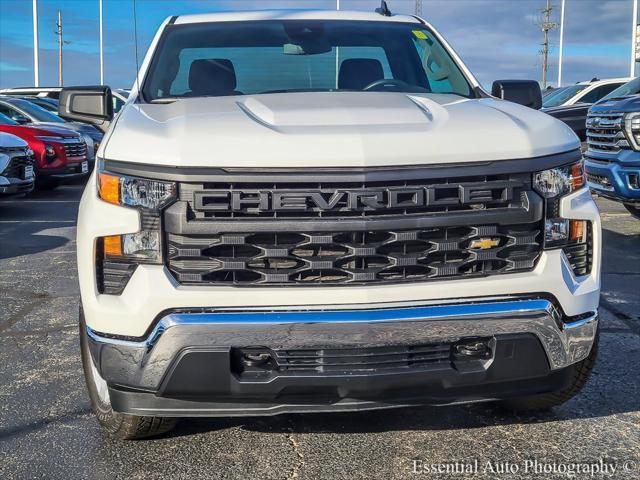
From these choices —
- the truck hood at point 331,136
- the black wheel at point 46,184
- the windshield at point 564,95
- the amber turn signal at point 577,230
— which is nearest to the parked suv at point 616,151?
the truck hood at point 331,136

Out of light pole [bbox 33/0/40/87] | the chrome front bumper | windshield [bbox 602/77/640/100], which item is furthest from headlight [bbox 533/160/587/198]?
light pole [bbox 33/0/40/87]

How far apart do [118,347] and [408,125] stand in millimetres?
1330

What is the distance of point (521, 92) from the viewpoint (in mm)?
4031

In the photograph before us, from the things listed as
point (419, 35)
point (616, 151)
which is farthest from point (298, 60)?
point (616, 151)

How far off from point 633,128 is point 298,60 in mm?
4626

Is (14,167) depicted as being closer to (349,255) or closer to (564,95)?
(349,255)

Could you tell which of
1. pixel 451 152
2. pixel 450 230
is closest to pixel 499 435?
pixel 450 230

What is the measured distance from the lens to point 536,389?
2.69 m

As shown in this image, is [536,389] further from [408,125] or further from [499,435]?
[408,125]

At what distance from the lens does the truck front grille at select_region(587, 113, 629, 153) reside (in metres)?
7.52

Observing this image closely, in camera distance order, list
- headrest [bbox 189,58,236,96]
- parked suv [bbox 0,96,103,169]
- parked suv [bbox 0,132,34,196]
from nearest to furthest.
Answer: headrest [bbox 189,58,236,96] < parked suv [bbox 0,132,34,196] < parked suv [bbox 0,96,103,169]

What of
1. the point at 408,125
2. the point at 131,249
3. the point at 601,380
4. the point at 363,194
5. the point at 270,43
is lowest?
the point at 601,380

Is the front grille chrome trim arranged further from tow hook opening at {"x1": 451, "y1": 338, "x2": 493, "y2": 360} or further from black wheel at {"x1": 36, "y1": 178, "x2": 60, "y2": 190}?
black wheel at {"x1": 36, "y1": 178, "x2": 60, "y2": 190}

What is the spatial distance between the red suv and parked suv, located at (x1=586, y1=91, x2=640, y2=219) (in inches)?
346
